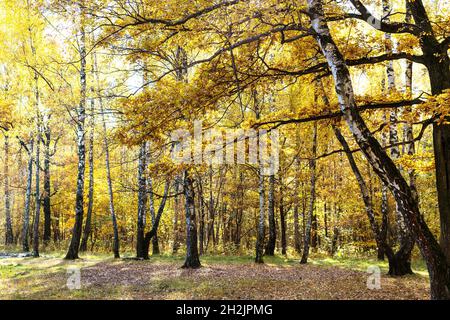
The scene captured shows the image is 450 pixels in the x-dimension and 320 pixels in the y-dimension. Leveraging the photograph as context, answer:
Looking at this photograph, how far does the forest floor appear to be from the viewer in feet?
26.1

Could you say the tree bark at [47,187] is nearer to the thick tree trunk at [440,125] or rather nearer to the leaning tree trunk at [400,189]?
the leaning tree trunk at [400,189]

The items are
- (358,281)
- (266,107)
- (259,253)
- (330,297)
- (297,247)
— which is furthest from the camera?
(297,247)

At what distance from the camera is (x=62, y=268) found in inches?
485

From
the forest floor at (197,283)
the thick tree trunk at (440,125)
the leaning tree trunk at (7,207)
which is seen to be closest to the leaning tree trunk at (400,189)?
the thick tree trunk at (440,125)

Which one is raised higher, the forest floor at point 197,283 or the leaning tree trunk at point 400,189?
the leaning tree trunk at point 400,189

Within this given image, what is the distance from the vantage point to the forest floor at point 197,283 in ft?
26.1

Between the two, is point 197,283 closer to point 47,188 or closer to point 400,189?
point 400,189

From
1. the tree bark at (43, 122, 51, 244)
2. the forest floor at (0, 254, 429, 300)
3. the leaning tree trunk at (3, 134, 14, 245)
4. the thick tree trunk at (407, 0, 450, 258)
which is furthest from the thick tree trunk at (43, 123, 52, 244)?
the thick tree trunk at (407, 0, 450, 258)

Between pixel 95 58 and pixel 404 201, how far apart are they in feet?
50.1

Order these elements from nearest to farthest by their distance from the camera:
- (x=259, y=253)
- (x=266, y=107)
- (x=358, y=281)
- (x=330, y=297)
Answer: (x=330, y=297) → (x=358, y=281) → (x=259, y=253) → (x=266, y=107)

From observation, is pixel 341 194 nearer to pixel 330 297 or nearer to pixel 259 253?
pixel 259 253

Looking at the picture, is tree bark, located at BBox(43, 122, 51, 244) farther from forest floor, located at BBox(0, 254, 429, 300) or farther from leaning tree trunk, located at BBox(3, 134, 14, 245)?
forest floor, located at BBox(0, 254, 429, 300)

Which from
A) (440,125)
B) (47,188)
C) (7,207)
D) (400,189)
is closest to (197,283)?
(400,189)
